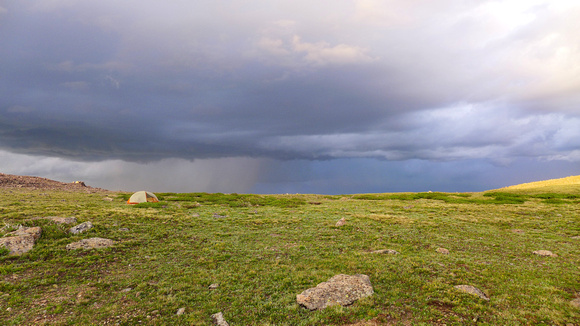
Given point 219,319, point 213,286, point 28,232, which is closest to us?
point 219,319

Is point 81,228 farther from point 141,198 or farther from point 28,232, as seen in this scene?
point 141,198

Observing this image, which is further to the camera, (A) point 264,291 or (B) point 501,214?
(B) point 501,214

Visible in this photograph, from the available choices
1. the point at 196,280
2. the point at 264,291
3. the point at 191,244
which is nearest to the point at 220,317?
the point at 264,291

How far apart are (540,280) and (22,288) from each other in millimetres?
29782

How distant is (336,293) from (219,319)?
18.9 ft

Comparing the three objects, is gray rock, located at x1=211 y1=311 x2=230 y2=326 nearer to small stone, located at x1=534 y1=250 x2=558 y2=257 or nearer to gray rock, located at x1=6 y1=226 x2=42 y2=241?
gray rock, located at x1=6 y1=226 x2=42 y2=241

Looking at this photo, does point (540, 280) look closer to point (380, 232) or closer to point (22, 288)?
point (380, 232)

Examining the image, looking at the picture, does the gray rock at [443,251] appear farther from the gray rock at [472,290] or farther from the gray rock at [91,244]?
the gray rock at [91,244]

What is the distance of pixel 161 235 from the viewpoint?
26172 mm

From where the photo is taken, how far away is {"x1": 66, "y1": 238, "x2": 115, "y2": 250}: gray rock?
20023 millimetres

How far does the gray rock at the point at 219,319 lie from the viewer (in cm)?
1110

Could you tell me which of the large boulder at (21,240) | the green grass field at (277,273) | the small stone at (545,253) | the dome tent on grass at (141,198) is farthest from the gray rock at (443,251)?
the dome tent on grass at (141,198)

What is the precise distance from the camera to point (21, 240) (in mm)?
19281

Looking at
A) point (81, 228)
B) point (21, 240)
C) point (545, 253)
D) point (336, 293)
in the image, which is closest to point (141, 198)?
point (81, 228)
